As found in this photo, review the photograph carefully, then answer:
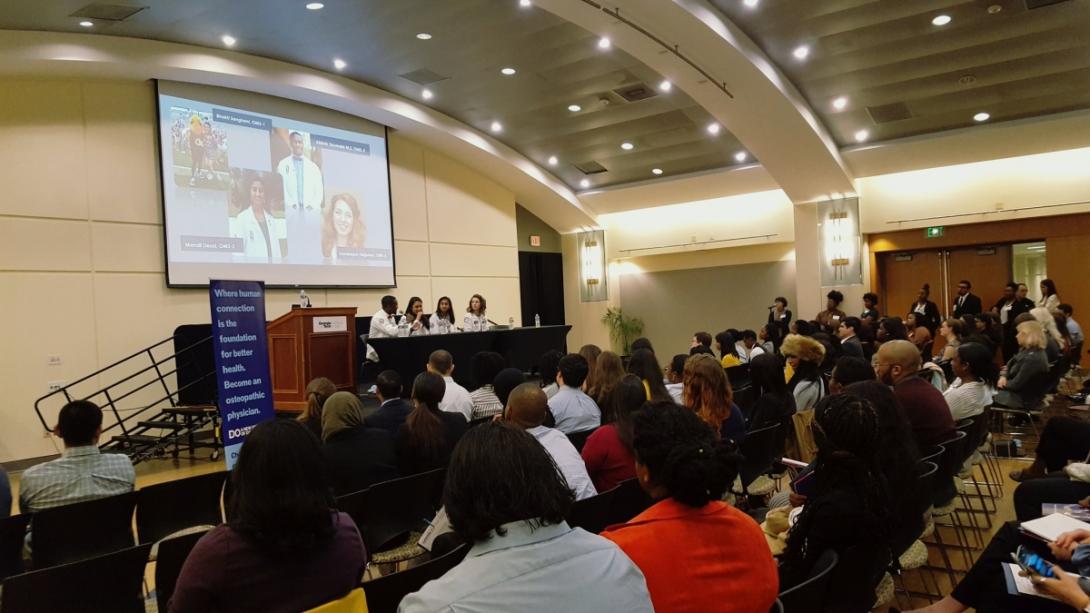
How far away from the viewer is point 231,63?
9.03 m

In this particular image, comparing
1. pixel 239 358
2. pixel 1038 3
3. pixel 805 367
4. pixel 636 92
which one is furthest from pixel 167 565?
pixel 636 92

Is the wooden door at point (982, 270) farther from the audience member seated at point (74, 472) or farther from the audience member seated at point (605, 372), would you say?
the audience member seated at point (74, 472)

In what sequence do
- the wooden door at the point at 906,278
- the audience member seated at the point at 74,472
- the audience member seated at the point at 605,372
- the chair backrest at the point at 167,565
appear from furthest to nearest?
the wooden door at the point at 906,278
the audience member seated at the point at 605,372
the audience member seated at the point at 74,472
the chair backrest at the point at 167,565

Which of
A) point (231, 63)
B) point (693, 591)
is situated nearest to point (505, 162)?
point (231, 63)

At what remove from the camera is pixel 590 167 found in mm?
13711

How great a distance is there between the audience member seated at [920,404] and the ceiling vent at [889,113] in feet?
24.8

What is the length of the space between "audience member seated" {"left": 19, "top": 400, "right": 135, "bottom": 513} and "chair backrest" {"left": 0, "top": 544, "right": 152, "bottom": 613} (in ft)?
3.09

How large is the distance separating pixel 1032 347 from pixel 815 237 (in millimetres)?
6657

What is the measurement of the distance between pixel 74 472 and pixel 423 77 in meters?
8.02

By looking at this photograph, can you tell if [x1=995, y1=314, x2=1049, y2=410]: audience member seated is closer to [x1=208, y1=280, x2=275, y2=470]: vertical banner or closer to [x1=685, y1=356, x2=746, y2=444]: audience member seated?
[x1=685, y1=356, x2=746, y2=444]: audience member seated

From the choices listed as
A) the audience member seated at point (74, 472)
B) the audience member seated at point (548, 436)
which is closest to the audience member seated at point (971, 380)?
the audience member seated at point (548, 436)

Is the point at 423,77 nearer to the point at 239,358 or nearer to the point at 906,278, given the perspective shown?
the point at 239,358

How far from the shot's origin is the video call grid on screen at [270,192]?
8.95m

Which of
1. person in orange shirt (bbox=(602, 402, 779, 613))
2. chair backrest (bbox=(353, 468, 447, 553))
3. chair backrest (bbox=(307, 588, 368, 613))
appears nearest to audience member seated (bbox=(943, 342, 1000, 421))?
chair backrest (bbox=(353, 468, 447, 553))
